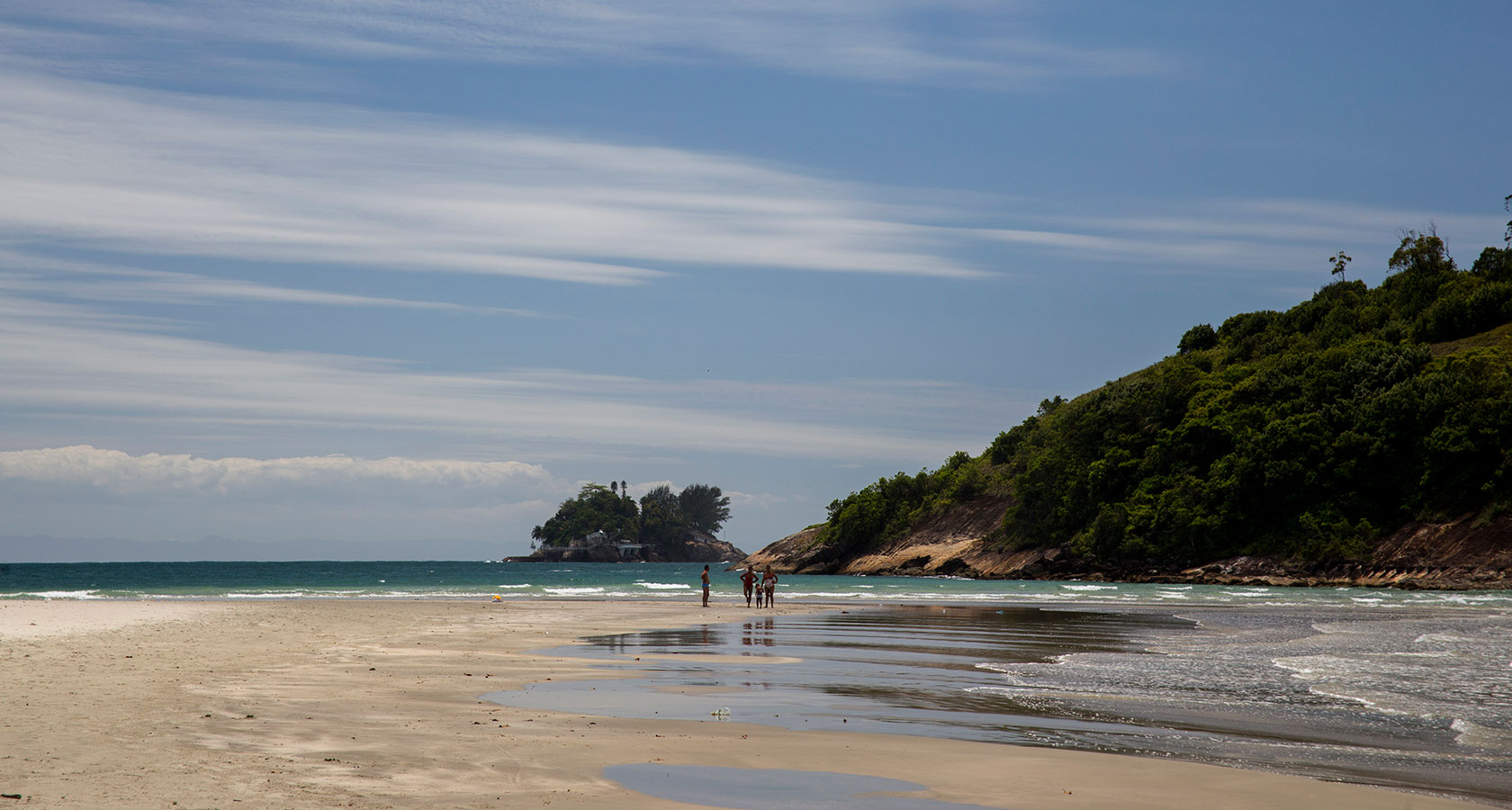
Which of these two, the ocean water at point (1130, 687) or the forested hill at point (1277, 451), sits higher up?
the forested hill at point (1277, 451)

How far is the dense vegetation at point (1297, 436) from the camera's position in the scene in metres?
80.8

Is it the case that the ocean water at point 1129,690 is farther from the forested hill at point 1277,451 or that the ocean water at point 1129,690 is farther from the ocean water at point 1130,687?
the forested hill at point 1277,451

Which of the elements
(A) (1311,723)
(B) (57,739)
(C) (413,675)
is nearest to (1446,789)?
(A) (1311,723)

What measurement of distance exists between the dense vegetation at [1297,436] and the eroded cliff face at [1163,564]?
5.03 ft

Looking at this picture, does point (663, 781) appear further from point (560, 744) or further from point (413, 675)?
point (413, 675)

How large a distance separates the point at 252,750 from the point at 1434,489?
291 ft

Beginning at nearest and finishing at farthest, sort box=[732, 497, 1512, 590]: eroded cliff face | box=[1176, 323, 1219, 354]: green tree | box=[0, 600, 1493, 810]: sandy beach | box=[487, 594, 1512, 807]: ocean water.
→ box=[0, 600, 1493, 810]: sandy beach < box=[487, 594, 1512, 807]: ocean water < box=[732, 497, 1512, 590]: eroded cliff face < box=[1176, 323, 1219, 354]: green tree

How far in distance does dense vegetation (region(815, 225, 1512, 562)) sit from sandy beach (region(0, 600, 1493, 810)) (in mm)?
79555

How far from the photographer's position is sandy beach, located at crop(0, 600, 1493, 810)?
30.0 feet

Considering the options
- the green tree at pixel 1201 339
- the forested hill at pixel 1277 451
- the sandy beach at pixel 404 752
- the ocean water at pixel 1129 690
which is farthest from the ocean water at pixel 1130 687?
the green tree at pixel 1201 339

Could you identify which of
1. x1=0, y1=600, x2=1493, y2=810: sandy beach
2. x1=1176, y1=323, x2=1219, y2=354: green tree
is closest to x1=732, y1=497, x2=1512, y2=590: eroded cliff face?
x1=1176, y1=323, x2=1219, y2=354: green tree

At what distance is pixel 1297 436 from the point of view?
87.1 m

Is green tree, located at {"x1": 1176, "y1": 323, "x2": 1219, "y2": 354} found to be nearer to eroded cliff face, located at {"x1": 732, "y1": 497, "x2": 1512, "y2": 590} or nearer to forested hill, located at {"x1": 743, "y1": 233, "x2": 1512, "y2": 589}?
forested hill, located at {"x1": 743, "y1": 233, "x2": 1512, "y2": 589}

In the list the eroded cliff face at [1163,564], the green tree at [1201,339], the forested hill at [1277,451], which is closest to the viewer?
the eroded cliff face at [1163,564]
